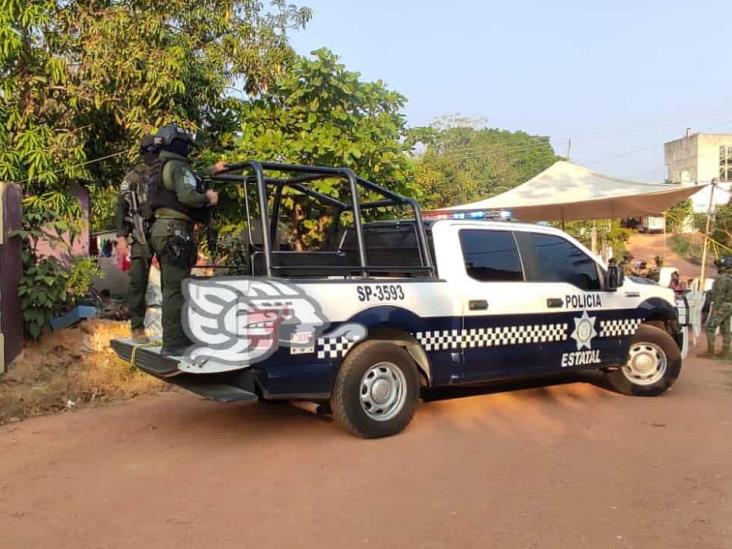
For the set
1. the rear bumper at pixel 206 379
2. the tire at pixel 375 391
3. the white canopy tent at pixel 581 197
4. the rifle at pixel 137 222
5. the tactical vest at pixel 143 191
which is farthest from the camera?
the white canopy tent at pixel 581 197

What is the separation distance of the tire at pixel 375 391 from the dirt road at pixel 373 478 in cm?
15

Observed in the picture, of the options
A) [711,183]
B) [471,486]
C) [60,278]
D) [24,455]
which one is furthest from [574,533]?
[711,183]

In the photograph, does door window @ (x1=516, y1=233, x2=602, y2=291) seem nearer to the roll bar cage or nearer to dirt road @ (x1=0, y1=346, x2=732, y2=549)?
the roll bar cage

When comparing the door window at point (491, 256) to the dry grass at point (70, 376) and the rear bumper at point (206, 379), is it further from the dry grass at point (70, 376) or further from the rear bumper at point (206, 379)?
the dry grass at point (70, 376)

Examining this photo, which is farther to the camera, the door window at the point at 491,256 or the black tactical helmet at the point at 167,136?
the door window at the point at 491,256

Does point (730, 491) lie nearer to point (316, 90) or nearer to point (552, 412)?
point (552, 412)

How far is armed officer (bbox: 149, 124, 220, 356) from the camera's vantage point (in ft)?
17.2

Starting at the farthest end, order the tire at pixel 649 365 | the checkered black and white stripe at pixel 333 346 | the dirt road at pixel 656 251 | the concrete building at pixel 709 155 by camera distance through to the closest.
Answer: the concrete building at pixel 709 155, the dirt road at pixel 656 251, the tire at pixel 649 365, the checkered black and white stripe at pixel 333 346

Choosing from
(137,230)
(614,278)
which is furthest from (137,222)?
(614,278)

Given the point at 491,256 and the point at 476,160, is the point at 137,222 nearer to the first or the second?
the point at 491,256

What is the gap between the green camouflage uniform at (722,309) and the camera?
985 centimetres

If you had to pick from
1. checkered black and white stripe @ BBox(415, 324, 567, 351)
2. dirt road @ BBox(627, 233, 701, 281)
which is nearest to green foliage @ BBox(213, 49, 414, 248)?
checkered black and white stripe @ BBox(415, 324, 567, 351)

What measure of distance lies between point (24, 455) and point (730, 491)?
185 inches

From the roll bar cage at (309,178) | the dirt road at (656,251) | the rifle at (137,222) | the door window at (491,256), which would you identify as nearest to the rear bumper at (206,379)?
the roll bar cage at (309,178)
